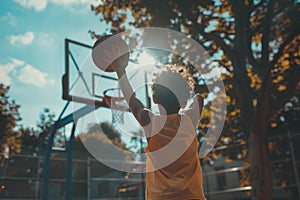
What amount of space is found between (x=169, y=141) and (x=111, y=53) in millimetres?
644

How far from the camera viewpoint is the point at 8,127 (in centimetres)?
1404

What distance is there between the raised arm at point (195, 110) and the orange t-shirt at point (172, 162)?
9 cm

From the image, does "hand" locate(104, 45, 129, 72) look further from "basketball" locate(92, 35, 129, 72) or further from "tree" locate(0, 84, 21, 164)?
"tree" locate(0, 84, 21, 164)

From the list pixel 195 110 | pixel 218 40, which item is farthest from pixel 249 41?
A: pixel 195 110

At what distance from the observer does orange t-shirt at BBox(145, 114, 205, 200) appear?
1843 mm

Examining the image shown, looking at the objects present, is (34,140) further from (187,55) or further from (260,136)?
(260,136)

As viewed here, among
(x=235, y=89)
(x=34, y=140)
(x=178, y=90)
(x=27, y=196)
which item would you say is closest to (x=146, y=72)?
(x=235, y=89)

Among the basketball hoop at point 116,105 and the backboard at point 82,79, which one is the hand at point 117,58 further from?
the backboard at point 82,79

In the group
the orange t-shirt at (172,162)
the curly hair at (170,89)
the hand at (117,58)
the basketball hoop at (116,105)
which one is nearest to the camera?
the orange t-shirt at (172,162)

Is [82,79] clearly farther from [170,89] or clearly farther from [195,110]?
[170,89]

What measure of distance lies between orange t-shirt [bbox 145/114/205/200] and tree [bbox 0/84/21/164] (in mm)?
12744

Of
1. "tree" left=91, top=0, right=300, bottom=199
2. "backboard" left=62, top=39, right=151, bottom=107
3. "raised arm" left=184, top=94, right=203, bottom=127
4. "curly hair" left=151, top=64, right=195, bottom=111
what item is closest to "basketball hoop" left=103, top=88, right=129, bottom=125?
"backboard" left=62, top=39, right=151, bottom=107

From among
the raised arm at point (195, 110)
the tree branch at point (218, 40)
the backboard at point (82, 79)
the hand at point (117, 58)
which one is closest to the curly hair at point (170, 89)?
the raised arm at point (195, 110)

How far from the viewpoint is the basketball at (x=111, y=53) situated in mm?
2102
